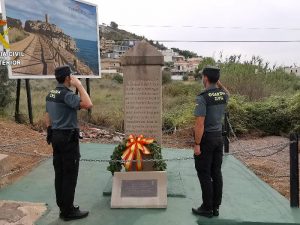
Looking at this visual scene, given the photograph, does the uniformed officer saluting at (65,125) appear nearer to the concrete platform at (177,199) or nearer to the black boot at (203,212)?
the concrete platform at (177,199)

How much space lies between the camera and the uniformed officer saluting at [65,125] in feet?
14.4

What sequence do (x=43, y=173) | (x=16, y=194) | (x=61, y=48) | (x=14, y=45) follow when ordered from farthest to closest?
(x=61, y=48)
(x=14, y=45)
(x=43, y=173)
(x=16, y=194)

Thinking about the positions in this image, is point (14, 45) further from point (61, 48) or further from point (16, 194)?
point (16, 194)

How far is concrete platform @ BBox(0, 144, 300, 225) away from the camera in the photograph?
4777mm

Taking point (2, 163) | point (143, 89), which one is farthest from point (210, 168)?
point (2, 163)

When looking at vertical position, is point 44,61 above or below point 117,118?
above

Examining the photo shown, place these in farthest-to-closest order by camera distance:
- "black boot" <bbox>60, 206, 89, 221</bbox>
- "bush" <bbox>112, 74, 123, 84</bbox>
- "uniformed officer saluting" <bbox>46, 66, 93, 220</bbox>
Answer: "bush" <bbox>112, 74, 123, 84</bbox>
"black boot" <bbox>60, 206, 89, 221</bbox>
"uniformed officer saluting" <bbox>46, 66, 93, 220</bbox>

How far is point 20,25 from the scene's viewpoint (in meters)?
10.3

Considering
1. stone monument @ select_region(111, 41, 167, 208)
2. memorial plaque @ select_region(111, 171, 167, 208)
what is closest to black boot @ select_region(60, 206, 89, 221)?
memorial plaque @ select_region(111, 171, 167, 208)

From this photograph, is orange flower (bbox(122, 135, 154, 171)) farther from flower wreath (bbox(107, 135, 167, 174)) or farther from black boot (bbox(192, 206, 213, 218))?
black boot (bbox(192, 206, 213, 218))

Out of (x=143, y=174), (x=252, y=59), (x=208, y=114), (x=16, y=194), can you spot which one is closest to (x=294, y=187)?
(x=208, y=114)

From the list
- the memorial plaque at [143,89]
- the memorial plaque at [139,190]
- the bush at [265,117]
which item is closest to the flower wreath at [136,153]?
the memorial plaque at [139,190]

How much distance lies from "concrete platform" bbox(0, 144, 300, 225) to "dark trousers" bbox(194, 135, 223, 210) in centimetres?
26

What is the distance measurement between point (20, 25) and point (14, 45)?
0.61 m
